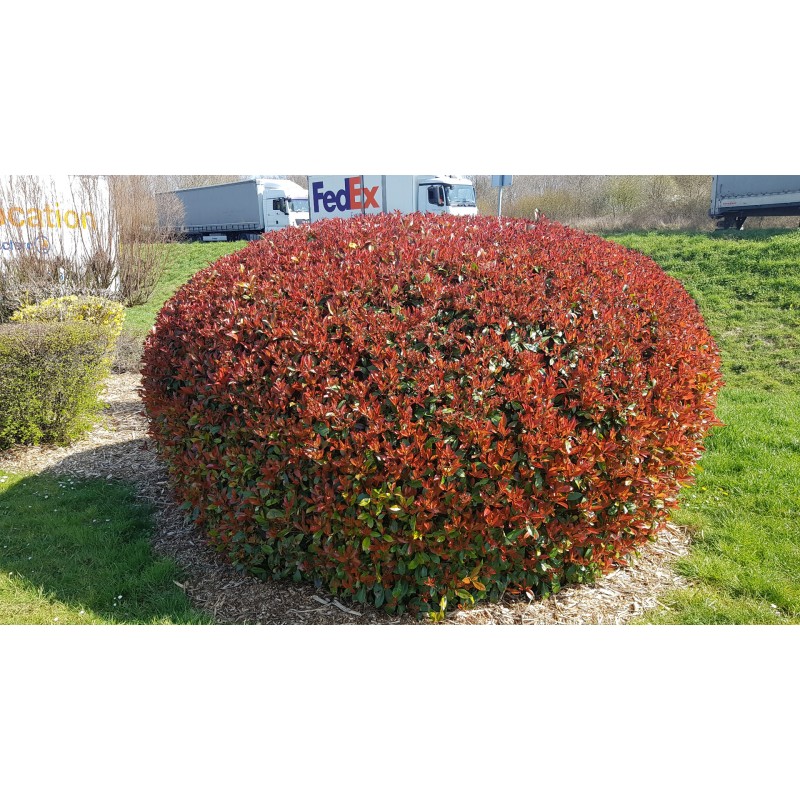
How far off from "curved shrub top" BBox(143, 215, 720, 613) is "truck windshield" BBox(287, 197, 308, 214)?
26766 millimetres

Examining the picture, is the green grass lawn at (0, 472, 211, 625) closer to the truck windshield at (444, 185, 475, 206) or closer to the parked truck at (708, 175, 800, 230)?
the parked truck at (708, 175, 800, 230)

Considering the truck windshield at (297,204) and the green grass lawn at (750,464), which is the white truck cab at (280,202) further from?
the green grass lawn at (750,464)

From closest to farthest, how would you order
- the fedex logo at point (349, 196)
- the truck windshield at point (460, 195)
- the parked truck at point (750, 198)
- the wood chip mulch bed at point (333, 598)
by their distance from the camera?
the wood chip mulch bed at point (333, 598)
the parked truck at point (750, 198)
the fedex logo at point (349, 196)
the truck windshield at point (460, 195)

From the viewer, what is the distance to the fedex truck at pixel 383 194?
20.1 m

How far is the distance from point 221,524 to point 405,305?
1.62m

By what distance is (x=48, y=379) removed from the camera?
5730 mm

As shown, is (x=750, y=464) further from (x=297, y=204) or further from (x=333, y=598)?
(x=297, y=204)

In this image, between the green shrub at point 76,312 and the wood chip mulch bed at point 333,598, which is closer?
the wood chip mulch bed at point 333,598

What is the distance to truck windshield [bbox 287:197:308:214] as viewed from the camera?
29.1m

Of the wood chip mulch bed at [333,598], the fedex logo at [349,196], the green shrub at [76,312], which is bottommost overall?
the wood chip mulch bed at [333,598]

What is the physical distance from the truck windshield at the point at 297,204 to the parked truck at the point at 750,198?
19.0m

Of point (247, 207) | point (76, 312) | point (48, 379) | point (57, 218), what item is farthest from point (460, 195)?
point (48, 379)

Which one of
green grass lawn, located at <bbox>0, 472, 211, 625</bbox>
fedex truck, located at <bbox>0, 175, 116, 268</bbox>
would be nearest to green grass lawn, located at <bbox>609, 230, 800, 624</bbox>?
green grass lawn, located at <bbox>0, 472, 211, 625</bbox>

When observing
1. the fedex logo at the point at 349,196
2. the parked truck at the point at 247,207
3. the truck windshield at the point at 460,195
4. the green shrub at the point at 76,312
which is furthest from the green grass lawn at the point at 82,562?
the parked truck at the point at 247,207
